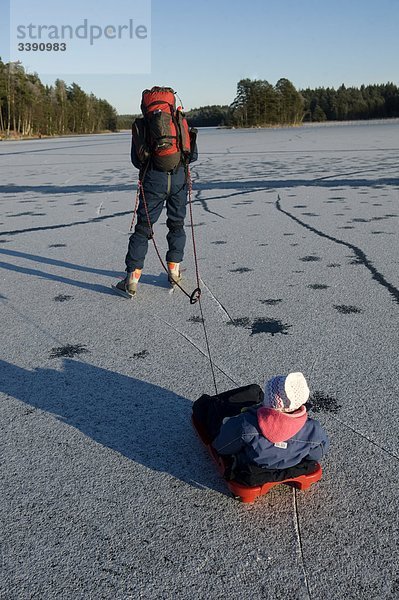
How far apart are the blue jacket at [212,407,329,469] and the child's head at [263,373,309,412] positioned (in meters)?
0.13

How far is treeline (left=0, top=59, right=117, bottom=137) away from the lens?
76.3 metres

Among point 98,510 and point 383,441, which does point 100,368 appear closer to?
point 98,510

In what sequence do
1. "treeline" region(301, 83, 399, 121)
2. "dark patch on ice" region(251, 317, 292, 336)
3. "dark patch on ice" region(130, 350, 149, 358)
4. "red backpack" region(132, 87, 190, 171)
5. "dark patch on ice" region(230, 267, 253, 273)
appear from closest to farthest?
"dark patch on ice" region(130, 350, 149, 358) → "dark patch on ice" region(251, 317, 292, 336) → "red backpack" region(132, 87, 190, 171) → "dark patch on ice" region(230, 267, 253, 273) → "treeline" region(301, 83, 399, 121)

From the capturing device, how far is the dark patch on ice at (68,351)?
11.4 ft

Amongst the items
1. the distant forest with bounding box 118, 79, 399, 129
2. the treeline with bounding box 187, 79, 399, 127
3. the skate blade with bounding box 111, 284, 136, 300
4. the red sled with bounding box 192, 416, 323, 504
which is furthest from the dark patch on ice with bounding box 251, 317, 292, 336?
the treeline with bounding box 187, 79, 399, 127

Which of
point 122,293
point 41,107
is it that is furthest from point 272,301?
point 41,107

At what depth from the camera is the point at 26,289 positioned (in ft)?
16.1

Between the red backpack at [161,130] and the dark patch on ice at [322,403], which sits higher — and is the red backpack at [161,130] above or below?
above

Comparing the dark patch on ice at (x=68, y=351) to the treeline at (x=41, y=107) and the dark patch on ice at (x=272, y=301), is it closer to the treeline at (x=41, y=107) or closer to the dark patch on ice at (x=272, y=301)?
the dark patch on ice at (x=272, y=301)

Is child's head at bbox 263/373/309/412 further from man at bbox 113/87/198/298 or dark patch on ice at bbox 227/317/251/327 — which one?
man at bbox 113/87/198/298

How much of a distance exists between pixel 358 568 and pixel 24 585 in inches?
41.2

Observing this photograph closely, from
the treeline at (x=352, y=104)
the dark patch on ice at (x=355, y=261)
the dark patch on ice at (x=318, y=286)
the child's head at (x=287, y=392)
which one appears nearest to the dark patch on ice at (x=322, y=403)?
the child's head at (x=287, y=392)

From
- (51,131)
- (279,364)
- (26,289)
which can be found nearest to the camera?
(279,364)

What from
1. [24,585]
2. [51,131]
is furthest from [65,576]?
Answer: [51,131]
